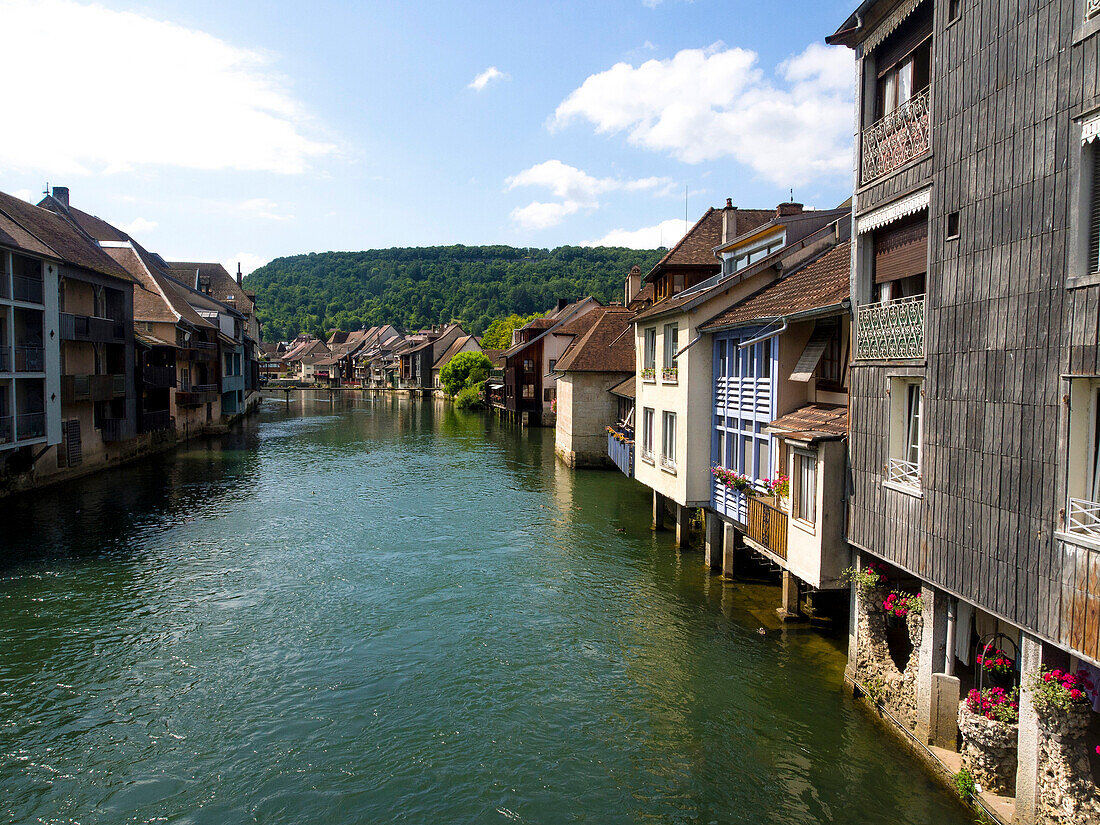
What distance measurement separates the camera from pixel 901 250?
11.1m

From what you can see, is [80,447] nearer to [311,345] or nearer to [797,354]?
[797,354]

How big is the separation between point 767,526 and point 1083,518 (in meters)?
8.25

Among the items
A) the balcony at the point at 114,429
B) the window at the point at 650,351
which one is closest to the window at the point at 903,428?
the window at the point at 650,351

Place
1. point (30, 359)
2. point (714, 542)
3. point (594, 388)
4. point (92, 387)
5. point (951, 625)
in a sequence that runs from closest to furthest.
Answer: point (951, 625), point (714, 542), point (30, 359), point (92, 387), point (594, 388)

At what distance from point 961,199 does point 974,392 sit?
2.57 m

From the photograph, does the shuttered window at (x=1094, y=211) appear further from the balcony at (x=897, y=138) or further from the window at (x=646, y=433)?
the window at (x=646, y=433)

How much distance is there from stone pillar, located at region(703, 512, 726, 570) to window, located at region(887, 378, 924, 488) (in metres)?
9.70

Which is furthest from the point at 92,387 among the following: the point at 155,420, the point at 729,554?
the point at 729,554

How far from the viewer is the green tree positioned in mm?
90000

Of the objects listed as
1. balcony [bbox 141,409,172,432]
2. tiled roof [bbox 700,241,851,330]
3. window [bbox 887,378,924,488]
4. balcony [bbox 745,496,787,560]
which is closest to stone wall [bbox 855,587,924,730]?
window [bbox 887,378,924,488]

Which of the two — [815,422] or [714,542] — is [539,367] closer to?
[714,542]

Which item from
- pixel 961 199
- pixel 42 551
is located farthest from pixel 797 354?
pixel 42 551

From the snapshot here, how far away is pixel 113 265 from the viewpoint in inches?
1448

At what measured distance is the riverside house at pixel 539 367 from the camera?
6225 cm
